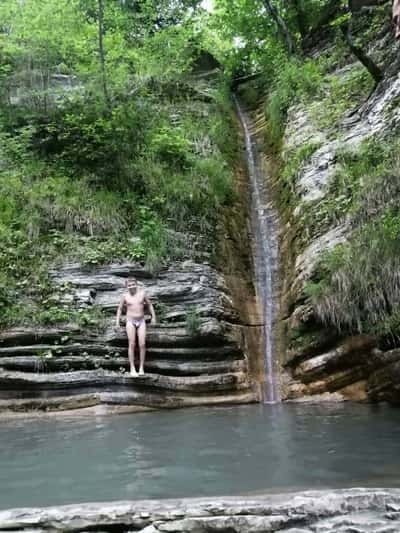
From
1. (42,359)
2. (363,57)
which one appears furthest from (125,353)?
(363,57)

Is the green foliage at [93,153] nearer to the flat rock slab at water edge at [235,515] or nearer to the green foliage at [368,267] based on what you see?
the green foliage at [368,267]

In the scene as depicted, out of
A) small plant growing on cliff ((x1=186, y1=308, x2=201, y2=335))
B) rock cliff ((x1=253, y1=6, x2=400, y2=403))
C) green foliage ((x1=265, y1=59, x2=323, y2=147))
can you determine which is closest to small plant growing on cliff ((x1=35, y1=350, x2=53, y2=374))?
small plant growing on cliff ((x1=186, y1=308, x2=201, y2=335))

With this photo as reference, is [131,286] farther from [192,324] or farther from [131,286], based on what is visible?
[192,324]

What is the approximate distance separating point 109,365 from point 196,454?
382cm

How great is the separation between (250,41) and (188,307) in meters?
14.3

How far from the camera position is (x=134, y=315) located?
830 cm

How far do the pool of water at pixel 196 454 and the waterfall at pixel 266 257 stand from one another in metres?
1.66

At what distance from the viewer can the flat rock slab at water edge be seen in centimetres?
248

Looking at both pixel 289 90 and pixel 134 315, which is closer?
pixel 134 315

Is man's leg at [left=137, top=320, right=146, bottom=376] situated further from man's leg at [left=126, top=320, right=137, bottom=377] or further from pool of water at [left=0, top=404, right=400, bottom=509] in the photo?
pool of water at [left=0, top=404, right=400, bottom=509]

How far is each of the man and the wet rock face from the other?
0.21m

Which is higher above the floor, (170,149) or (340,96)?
(340,96)

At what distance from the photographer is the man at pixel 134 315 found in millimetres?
8039

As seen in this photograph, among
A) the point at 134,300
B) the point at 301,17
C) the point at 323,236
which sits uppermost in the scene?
the point at 301,17
